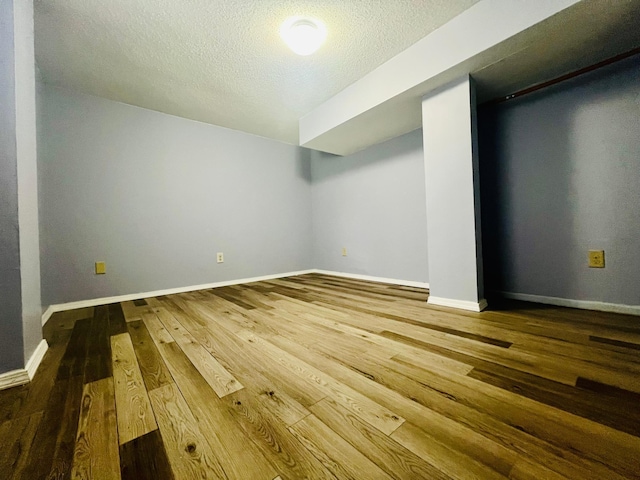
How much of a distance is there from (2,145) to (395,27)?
2.08m

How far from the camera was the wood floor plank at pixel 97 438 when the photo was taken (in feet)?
1.79

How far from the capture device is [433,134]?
1.79m

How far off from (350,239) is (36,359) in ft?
9.00

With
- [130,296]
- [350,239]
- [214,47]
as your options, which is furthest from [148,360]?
[350,239]

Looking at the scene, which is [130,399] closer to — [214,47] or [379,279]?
[214,47]

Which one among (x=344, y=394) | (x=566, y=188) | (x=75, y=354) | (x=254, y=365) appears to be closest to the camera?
(x=344, y=394)

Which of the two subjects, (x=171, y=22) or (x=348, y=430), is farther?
A: (x=171, y=22)

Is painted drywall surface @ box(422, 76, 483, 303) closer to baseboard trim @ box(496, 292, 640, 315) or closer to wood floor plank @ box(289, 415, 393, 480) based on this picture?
baseboard trim @ box(496, 292, 640, 315)

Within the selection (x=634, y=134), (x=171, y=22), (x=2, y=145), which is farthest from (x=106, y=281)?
(x=634, y=134)

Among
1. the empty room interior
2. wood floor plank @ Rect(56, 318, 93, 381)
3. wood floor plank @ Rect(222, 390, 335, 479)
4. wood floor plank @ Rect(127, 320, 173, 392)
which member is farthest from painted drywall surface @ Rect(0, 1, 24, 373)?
wood floor plank @ Rect(222, 390, 335, 479)

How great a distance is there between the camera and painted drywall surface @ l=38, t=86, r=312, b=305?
1963 mm

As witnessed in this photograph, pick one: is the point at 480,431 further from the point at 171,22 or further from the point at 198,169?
the point at 198,169

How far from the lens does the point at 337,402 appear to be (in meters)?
0.76

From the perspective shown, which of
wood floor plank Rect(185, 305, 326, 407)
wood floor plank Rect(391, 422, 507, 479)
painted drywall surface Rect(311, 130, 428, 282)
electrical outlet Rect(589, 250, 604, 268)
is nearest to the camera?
wood floor plank Rect(391, 422, 507, 479)
